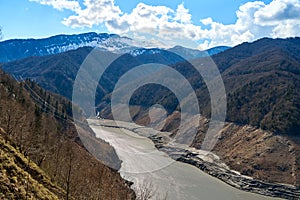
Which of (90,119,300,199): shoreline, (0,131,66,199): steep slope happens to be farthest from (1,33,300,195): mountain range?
(0,131,66,199): steep slope

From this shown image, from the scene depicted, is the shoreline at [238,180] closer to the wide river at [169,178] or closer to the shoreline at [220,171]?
the shoreline at [220,171]

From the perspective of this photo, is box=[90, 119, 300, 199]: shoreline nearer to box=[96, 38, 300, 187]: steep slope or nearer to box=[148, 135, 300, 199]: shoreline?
box=[148, 135, 300, 199]: shoreline

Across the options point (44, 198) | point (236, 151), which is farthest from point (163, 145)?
point (44, 198)

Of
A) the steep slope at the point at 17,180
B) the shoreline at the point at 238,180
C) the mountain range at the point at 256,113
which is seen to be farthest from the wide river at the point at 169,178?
the steep slope at the point at 17,180

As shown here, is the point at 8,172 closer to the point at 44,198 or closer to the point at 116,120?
the point at 44,198

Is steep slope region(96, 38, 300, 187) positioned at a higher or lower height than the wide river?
higher

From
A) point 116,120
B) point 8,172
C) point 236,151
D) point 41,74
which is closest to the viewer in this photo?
point 8,172

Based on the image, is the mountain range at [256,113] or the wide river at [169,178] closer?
the wide river at [169,178]

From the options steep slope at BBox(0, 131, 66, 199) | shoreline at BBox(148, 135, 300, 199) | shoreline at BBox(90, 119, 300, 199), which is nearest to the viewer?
steep slope at BBox(0, 131, 66, 199)
